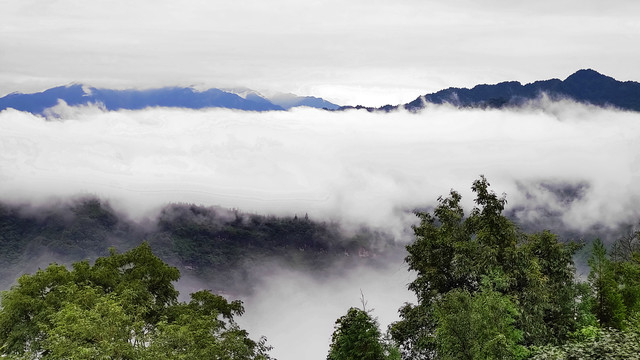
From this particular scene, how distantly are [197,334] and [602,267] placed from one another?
4336 cm

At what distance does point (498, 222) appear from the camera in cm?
4606

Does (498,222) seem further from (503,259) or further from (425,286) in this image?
(425,286)

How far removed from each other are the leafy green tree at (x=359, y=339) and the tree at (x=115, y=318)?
20.8 ft

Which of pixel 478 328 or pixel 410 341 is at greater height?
pixel 478 328

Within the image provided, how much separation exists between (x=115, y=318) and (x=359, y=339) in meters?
17.5

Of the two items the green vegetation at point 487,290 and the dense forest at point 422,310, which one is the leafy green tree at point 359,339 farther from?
the green vegetation at point 487,290

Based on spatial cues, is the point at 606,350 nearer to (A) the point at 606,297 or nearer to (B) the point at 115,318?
(B) the point at 115,318

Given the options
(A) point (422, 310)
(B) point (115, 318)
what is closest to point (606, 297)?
(A) point (422, 310)

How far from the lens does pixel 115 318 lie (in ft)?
117

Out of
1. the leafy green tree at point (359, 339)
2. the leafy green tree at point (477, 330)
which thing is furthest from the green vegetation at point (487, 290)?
the leafy green tree at point (359, 339)

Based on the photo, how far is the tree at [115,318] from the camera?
3412cm

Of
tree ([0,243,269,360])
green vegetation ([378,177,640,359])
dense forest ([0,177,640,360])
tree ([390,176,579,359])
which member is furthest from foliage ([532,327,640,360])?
tree ([0,243,269,360])

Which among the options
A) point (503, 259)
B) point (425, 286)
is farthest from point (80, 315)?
point (503, 259)

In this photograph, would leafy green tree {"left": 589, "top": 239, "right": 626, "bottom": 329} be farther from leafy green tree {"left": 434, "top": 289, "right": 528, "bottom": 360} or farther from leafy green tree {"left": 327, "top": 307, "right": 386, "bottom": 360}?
leafy green tree {"left": 327, "top": 307, "right": 386, "bottom": 360}
